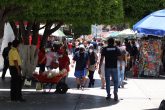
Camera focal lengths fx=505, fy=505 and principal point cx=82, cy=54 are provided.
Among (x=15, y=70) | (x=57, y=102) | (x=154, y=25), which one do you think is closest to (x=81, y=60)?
(x=57, y=102)

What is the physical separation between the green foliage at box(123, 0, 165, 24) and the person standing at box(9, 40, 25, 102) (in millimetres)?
5689

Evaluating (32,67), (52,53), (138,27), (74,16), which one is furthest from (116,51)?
(52,53)

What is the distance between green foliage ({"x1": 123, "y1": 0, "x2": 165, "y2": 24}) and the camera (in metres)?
18.7

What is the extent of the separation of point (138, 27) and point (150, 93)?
638 centimetres

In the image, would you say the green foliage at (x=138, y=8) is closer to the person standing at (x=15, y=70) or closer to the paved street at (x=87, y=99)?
the paved street at (x=87, y=99)

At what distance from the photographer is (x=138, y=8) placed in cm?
1900

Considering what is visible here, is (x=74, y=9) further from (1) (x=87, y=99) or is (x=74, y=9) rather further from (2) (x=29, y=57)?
(2) (x=29, y=57)

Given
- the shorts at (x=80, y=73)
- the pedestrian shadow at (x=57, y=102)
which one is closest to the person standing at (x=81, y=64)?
the shorts at (x=80, y=73)

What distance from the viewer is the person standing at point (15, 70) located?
46.1 feet

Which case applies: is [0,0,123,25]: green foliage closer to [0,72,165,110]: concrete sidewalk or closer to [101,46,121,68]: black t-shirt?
[101,46,121,68]: black t-shirt

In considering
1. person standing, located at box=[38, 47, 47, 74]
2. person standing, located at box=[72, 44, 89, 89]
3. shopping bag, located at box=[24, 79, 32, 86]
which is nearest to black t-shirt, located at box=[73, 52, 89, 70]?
person standing, located at box=[72, 44, 89, 89]

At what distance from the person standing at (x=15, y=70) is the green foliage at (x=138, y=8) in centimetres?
569

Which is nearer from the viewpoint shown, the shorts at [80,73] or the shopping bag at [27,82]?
the shorts at [80,73]

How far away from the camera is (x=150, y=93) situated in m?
17.6
